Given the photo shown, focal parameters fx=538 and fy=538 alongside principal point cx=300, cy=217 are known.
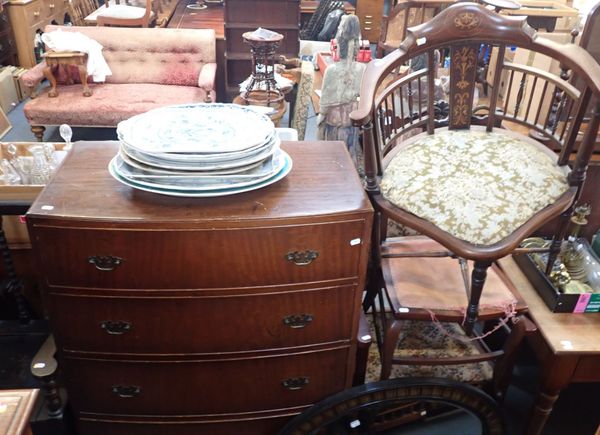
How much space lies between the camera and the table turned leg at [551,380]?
167cm

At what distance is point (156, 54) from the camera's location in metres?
4.45

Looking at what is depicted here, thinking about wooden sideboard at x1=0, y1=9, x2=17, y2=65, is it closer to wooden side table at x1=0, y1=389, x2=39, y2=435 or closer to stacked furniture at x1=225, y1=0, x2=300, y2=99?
stacked furniture at x1=225, y1=0, x2=300, y2=99

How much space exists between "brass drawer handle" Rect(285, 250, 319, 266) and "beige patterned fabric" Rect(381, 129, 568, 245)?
31cm

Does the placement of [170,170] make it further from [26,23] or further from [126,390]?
[26,23]

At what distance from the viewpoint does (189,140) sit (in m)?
1.28

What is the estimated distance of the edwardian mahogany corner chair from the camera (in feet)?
4.52

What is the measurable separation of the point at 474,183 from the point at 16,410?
1182mm

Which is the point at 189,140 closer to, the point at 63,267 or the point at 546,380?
the point at 63,267

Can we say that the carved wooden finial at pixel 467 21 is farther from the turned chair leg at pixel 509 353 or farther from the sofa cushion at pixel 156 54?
the sofa cushion at pixel 156 54

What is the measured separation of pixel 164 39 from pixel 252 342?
3.61m

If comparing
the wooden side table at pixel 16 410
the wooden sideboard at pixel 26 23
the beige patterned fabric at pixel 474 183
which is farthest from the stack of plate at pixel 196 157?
the wooden sideboard at pixel 26 23

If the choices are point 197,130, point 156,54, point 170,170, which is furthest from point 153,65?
point 170,170

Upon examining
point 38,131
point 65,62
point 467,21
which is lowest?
point 38,131

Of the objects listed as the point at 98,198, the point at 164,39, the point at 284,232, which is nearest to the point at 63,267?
the point at 98,198
